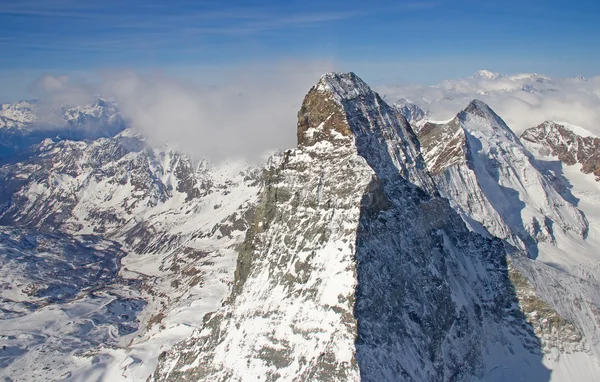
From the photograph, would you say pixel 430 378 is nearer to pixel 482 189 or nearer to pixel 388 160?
pixel 388 160

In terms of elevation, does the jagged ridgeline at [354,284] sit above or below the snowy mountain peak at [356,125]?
below

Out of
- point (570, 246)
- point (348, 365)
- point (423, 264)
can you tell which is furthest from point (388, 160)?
point (570, 246)

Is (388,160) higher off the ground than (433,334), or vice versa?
Result: (388,160)

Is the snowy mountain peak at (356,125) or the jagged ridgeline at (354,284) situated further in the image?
the snowy mountain peak at (356,125)

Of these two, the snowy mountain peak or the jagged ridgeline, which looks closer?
the jagged ridgeline

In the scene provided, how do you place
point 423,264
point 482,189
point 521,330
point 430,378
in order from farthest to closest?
point 482,189, point 521,330, point 423,264, point 430,378

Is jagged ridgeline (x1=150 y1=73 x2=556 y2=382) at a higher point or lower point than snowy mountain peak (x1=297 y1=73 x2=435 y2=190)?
lower

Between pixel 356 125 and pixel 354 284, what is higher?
pixel 356 125

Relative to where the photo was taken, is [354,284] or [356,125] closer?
[354,284]
